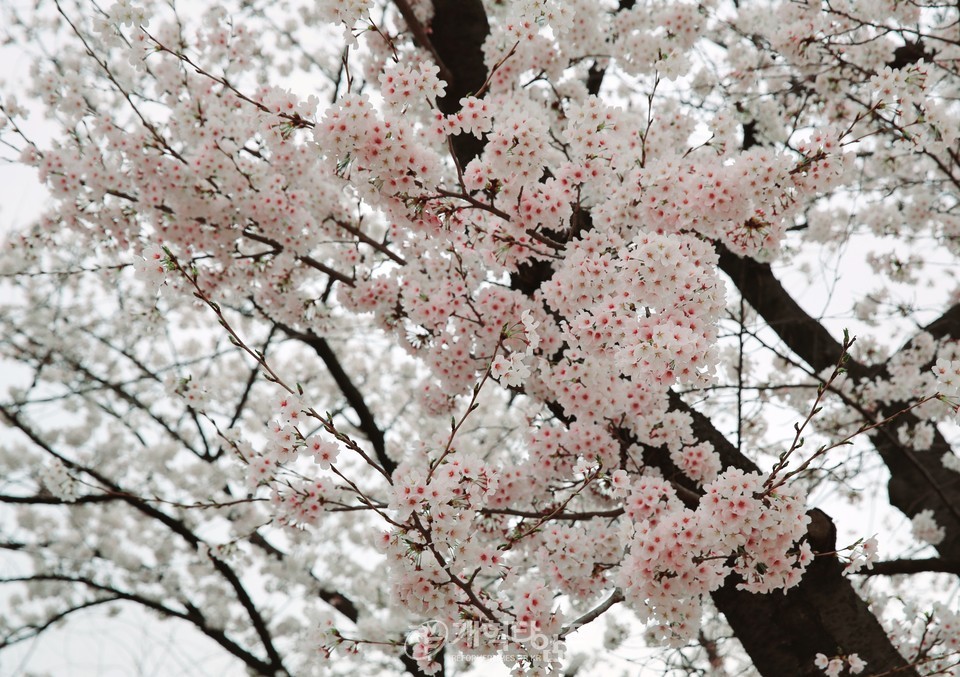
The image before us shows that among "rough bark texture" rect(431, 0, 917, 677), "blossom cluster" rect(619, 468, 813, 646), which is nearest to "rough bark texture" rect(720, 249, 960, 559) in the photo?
"rough bark texture" rect(431, 0, 917, 677)

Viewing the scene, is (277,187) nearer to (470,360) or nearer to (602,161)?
(470,360)

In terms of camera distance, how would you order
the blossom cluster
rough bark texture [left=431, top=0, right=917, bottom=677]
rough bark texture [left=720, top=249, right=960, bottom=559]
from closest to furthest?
the blossom cluster → rough bark texture [left=431, top=0, right=917, bottom=677] → rough bark texture [left=720, top=249, right=960, bottom=559]

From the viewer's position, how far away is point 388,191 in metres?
2.81

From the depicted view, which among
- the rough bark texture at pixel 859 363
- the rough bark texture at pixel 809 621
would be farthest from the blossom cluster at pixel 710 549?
the rough bark texture at pixel 859 363

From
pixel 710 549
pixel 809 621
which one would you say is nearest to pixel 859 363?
pixel 809 621

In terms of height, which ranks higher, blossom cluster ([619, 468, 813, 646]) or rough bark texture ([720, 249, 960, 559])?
rough bark texture ([720, 249, 960, 559])

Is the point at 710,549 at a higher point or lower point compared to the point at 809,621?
higher

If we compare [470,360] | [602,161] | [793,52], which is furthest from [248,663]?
[793,52]

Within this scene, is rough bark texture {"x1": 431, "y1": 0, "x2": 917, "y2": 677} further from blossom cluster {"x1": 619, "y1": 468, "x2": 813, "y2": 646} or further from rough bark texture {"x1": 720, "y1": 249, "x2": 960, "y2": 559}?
rough bark texture {"x1": 720, "y1": 249, "x2": 960, "y2": 559}

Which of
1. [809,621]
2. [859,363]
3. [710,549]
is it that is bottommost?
[809,621]

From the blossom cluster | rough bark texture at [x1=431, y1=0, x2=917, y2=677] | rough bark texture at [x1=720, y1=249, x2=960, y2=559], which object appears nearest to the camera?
the blossom cluster

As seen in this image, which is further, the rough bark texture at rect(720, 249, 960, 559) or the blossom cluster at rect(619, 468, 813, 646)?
the rough bark texture at rect(720, 249, 960, 559)

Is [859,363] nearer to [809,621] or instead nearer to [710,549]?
[809,621]

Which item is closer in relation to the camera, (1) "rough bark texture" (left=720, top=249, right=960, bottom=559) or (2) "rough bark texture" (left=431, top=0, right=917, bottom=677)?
(2) "rough bark texture" (left=431, top=0, right=917, bottom=677)
